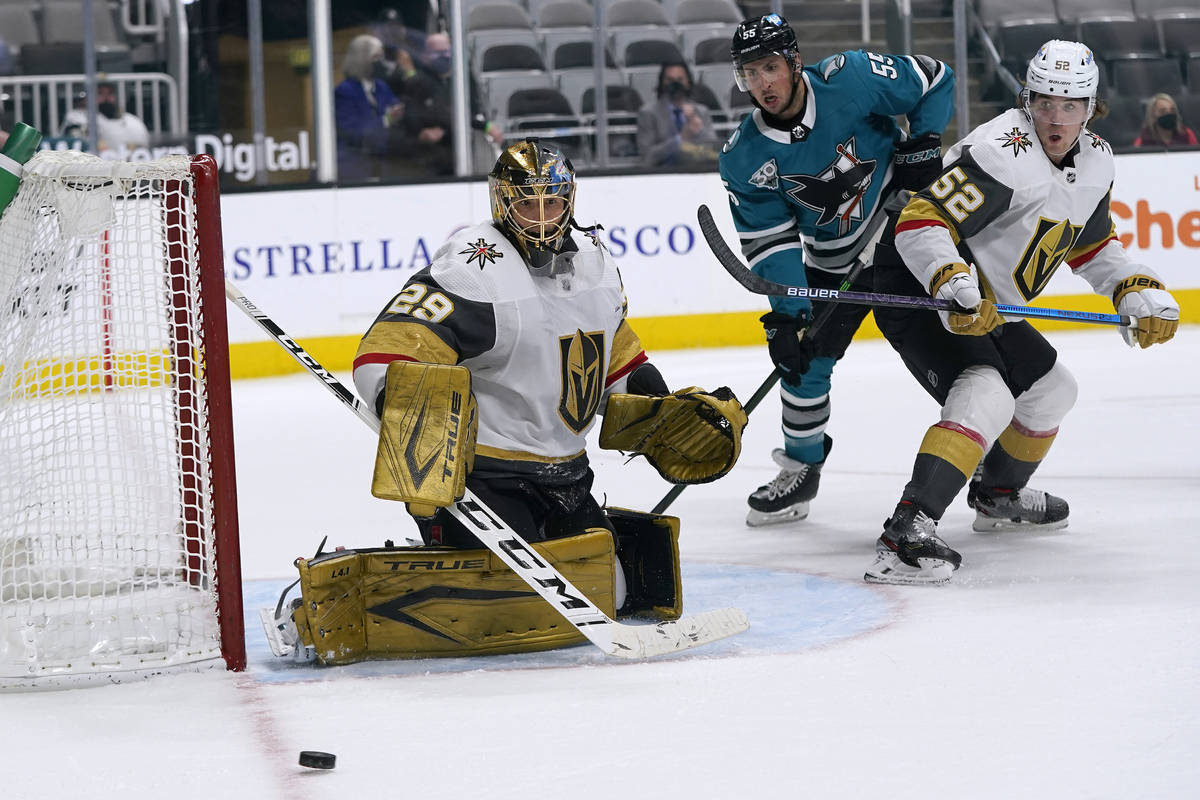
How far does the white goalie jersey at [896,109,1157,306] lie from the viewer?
3236 millimetres

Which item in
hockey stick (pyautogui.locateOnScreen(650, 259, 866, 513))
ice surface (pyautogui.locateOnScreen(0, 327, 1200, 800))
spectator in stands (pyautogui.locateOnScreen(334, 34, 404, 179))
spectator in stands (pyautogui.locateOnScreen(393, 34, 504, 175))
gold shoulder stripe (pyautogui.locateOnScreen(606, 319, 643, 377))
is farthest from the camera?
spectator in stands (pyautogui.locateOnScreen(393, 34, 504, 175))

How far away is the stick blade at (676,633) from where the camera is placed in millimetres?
2557

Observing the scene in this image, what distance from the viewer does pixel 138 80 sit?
6.96m

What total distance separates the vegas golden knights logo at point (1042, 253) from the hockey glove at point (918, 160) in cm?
52

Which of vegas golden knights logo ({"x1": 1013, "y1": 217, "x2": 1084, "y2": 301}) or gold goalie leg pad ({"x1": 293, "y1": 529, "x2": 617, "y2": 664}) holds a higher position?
vegas golden knights logo ({"x1": 1013, "y1": 217, "x2": 1084, "y2": 301})

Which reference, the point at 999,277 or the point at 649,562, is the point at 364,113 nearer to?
the point at 999,277

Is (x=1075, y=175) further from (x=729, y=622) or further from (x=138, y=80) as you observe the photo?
(x=138, y=80)

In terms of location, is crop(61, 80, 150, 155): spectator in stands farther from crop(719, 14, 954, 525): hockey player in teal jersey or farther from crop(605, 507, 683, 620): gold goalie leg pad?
crop(605, 507, 683, 620): gold goalie leg pad

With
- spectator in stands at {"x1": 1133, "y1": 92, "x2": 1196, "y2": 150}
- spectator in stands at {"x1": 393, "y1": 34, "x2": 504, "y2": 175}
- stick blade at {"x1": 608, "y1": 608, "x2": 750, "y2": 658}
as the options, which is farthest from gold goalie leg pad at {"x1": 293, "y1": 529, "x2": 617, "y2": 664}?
spectator in stands at {"x1": 1133, "y1": 92, "x2": 1196, "y2": 150}

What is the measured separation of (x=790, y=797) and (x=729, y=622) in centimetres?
83

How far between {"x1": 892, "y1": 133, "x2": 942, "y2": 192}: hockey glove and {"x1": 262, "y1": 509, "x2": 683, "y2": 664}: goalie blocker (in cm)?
157

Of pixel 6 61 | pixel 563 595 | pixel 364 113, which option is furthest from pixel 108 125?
pixel 563 595

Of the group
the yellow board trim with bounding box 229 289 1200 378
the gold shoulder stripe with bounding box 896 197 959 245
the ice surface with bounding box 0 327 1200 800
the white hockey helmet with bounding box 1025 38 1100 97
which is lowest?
the ice surface with bounding box 0 327 1200 800

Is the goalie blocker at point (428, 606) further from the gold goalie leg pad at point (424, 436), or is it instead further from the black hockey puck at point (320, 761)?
the black hockey puck at point (320, 761)
